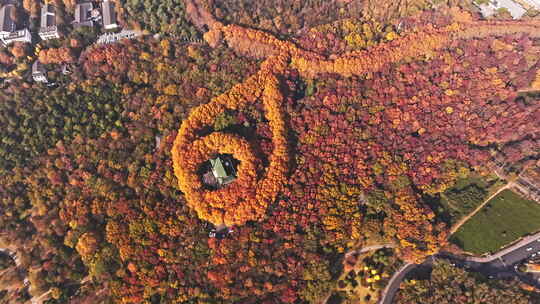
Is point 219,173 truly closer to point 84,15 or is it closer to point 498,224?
point 498,224

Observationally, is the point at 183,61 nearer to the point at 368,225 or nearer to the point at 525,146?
the point at 368,225

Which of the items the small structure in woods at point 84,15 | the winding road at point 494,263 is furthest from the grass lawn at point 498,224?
the small structure in woods at point 84,15

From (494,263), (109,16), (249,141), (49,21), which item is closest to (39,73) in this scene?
(49,21)

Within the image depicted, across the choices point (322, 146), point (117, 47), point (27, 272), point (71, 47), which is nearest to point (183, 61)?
point (117, 47)

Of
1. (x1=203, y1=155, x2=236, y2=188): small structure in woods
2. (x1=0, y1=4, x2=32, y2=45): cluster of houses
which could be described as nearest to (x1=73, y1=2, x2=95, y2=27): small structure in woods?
(x1=0, y1=4, x2=32, y2=45): cluster of houses

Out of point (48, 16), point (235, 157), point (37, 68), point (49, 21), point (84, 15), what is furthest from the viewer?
point (84, 15)
